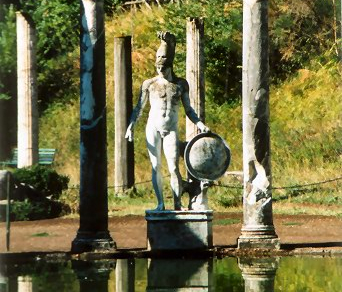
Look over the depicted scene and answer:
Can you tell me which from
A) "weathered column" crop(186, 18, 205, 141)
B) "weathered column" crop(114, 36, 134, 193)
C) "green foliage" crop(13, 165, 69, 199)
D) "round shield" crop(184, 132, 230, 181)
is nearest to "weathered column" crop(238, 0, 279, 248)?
"round shield" crop(184, 132, 230, 181)

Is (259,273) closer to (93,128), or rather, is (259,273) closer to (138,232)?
(93,128)

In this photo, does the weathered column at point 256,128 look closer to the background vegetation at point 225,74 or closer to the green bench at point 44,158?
the background vegetation at point 225,74

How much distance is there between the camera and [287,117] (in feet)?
120

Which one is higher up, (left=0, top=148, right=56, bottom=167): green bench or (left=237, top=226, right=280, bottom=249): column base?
(left=0, top=148, right=56, bottom=167): green bench

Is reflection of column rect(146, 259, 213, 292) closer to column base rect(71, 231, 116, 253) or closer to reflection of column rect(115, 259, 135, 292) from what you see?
reflection of column rect(115, 259, 135, 292)

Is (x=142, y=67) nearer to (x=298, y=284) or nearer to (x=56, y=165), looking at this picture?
(x=56, y=165)

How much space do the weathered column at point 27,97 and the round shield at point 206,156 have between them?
29.8 feet

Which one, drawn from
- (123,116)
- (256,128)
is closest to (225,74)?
(123,116)

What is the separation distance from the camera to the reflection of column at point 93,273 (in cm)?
1608

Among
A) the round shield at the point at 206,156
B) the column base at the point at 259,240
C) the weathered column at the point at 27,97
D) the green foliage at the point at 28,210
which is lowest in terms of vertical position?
the column base at the point at 259,240

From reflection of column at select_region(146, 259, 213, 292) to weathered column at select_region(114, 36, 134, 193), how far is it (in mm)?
11443

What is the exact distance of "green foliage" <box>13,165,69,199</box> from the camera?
27608 mm

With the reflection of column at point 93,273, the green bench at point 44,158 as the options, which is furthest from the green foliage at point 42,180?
the reflection of column at point 93,273

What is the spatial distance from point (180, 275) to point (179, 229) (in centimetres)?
241
